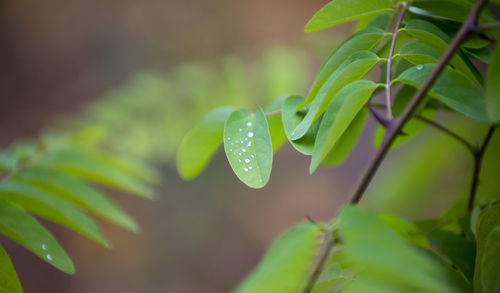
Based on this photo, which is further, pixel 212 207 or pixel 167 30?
pixel 167 30

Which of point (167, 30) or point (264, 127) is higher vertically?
point (167, 30)

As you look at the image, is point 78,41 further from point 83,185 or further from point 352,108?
point 352,108

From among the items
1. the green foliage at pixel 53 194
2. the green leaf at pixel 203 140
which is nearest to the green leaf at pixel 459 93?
the green leaf at pixel 203 140

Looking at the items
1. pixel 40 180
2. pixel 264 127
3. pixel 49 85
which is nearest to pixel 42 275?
pixel 49 85

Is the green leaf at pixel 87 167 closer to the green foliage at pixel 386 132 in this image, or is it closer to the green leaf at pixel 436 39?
the green foliage at pixel 386 132

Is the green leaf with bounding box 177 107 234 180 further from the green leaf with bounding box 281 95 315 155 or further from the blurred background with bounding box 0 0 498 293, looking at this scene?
the blurred background with bounding box 0 0 498 293

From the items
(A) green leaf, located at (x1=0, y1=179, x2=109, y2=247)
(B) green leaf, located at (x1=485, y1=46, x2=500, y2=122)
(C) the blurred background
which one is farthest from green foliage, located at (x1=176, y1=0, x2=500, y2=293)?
(C) the blurred background
